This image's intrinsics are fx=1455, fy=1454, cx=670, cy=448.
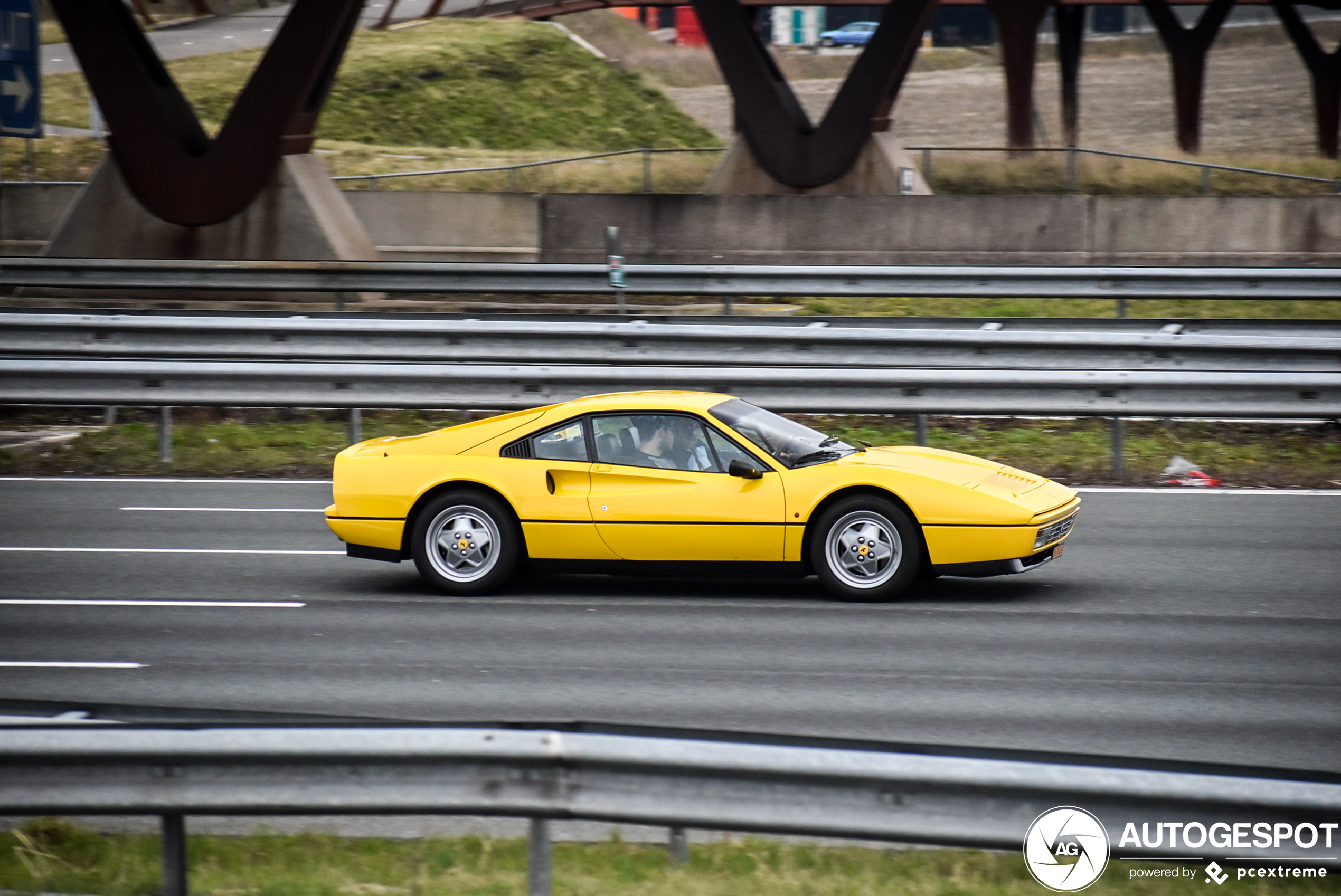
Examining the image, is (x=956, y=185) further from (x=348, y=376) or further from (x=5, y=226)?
(x=5, y=226)

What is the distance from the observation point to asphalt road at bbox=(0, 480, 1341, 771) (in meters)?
6.50

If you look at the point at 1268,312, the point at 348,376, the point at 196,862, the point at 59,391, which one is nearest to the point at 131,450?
the point at 59,391

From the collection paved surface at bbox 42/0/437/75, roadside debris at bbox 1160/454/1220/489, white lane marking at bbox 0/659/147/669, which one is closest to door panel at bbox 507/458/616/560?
white lane marking at bbox 0/659/147/669

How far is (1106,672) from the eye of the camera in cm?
718

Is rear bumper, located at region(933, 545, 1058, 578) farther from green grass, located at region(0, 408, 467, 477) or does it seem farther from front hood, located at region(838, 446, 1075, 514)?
green grass, located at region(0, 408, 467, 477)

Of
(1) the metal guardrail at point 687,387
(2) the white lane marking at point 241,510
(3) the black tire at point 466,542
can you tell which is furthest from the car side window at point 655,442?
(1) the metal guardrail at point 687,387

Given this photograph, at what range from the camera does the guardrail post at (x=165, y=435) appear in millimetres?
13625

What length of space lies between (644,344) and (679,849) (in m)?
9.89

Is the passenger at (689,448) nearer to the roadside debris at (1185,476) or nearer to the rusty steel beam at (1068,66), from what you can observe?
the roadside debris at (1185,476)

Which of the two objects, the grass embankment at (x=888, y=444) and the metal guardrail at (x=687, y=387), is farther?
the grass embankment at (x=888, y=444)

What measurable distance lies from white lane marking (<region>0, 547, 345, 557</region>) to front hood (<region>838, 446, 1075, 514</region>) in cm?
398

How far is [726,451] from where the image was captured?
863cm

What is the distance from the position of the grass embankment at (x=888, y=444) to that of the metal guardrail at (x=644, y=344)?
2.48 feet

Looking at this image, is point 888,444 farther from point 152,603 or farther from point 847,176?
point 847,176
